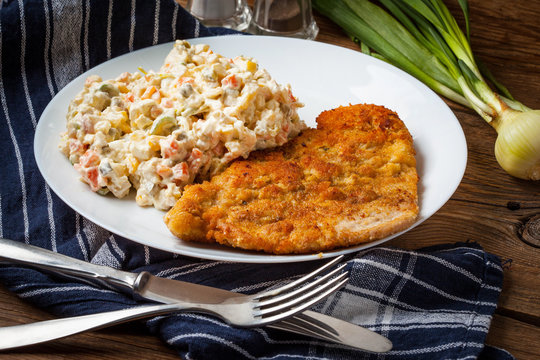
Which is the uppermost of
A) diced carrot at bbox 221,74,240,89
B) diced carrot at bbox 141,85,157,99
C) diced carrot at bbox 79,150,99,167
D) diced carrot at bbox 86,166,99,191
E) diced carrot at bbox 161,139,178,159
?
diced carrot at bbox 221,74,240,89

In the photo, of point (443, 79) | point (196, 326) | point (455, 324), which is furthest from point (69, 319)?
point (443, 79)

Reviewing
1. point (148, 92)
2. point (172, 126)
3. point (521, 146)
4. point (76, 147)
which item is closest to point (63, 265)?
point (76, 147)

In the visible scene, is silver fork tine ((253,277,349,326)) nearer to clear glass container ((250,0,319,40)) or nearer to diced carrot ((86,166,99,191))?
diced carrot ((86,166,99,191))

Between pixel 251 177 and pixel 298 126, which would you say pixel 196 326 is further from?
pixel 298 126

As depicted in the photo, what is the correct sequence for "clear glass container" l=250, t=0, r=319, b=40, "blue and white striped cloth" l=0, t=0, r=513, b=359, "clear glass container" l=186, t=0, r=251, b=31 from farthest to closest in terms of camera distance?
"clear glass container" l=186, t=0, r=251, b=31
"clear glass container" l=250, t=0, r=319, b=40
"blue and white striped cloth" l=0, t=0, r=513, b=359

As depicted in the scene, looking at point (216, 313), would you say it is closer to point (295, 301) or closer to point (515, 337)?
point (295, 301)

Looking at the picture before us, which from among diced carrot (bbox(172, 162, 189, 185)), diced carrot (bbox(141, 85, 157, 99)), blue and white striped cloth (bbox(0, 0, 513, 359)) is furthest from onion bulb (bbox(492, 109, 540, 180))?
diced carrot (bbox(141, 85, 157, 99))
